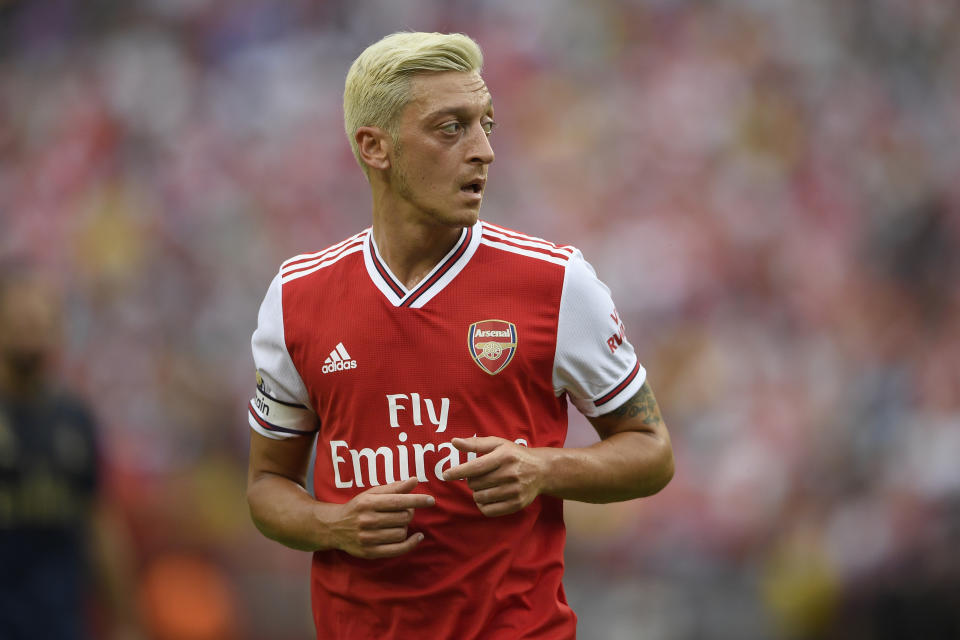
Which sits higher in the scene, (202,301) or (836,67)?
(836,67)

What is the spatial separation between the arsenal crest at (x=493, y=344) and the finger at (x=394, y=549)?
1.49 ft

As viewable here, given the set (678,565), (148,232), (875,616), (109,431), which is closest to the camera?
(875,616)

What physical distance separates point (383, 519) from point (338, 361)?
45 cm

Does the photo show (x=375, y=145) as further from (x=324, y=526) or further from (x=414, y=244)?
(x=324, y=526)

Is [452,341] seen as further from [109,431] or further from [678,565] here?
[109,431]

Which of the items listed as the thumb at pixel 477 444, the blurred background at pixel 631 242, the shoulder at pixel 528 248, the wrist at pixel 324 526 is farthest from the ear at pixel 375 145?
the blurred background at pixel 631 242

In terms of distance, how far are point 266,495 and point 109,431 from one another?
597 centimetres

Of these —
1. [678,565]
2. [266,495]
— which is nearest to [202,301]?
[678,565]

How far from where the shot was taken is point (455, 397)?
2912 millimetres

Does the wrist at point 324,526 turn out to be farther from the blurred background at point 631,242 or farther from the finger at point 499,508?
the blurred background at point 631,242

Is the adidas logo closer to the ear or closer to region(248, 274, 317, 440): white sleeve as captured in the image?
region(248, 274, 317, 440): white sleeve

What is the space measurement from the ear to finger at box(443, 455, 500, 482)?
839 millimetres

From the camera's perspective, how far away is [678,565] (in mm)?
7598

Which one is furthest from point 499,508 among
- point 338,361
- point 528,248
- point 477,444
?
point 528,248
